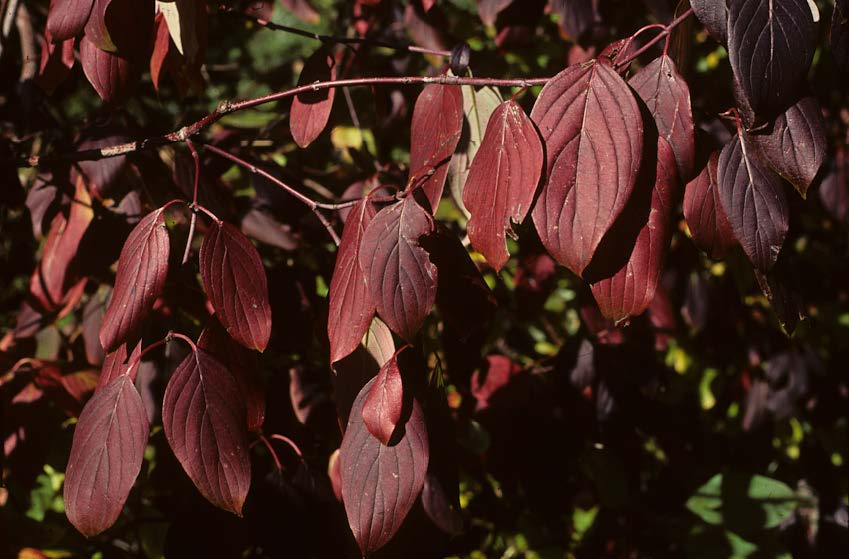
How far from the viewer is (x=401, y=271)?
820 millimetres

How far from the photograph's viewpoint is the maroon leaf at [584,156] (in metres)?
0.74

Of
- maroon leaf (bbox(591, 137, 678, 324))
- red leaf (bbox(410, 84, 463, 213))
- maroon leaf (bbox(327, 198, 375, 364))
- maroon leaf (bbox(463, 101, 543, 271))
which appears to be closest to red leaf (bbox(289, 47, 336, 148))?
red leaf (bbox(410, 84, 463, 213))

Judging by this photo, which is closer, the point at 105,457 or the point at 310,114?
the point at 105,457

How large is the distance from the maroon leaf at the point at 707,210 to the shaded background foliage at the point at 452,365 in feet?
0.07

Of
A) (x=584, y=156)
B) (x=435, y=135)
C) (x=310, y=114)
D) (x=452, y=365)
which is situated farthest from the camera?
(x=452, y=365)

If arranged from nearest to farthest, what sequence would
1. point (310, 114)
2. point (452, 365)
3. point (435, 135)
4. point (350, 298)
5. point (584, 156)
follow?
point (584, 156), point (350, 298), point (435, 135), point (310, 114), point (452, 365)

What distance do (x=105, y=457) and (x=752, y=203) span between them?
76 cm

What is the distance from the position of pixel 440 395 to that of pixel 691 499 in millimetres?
1218

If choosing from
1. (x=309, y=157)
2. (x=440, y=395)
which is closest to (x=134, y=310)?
(x=440, y=395)

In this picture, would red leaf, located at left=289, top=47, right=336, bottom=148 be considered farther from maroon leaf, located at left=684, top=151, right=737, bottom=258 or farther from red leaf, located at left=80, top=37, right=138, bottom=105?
maroon leaf, located at left=684, top=151, right=737, bottom=258

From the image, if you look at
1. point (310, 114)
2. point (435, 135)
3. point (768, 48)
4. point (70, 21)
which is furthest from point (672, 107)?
point (70, 21)

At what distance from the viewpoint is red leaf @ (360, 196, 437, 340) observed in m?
0.81

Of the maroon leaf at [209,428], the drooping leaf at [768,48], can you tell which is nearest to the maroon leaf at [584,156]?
the drooping leaf at [768,48]

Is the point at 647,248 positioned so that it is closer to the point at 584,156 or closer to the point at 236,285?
the point at 584,156
